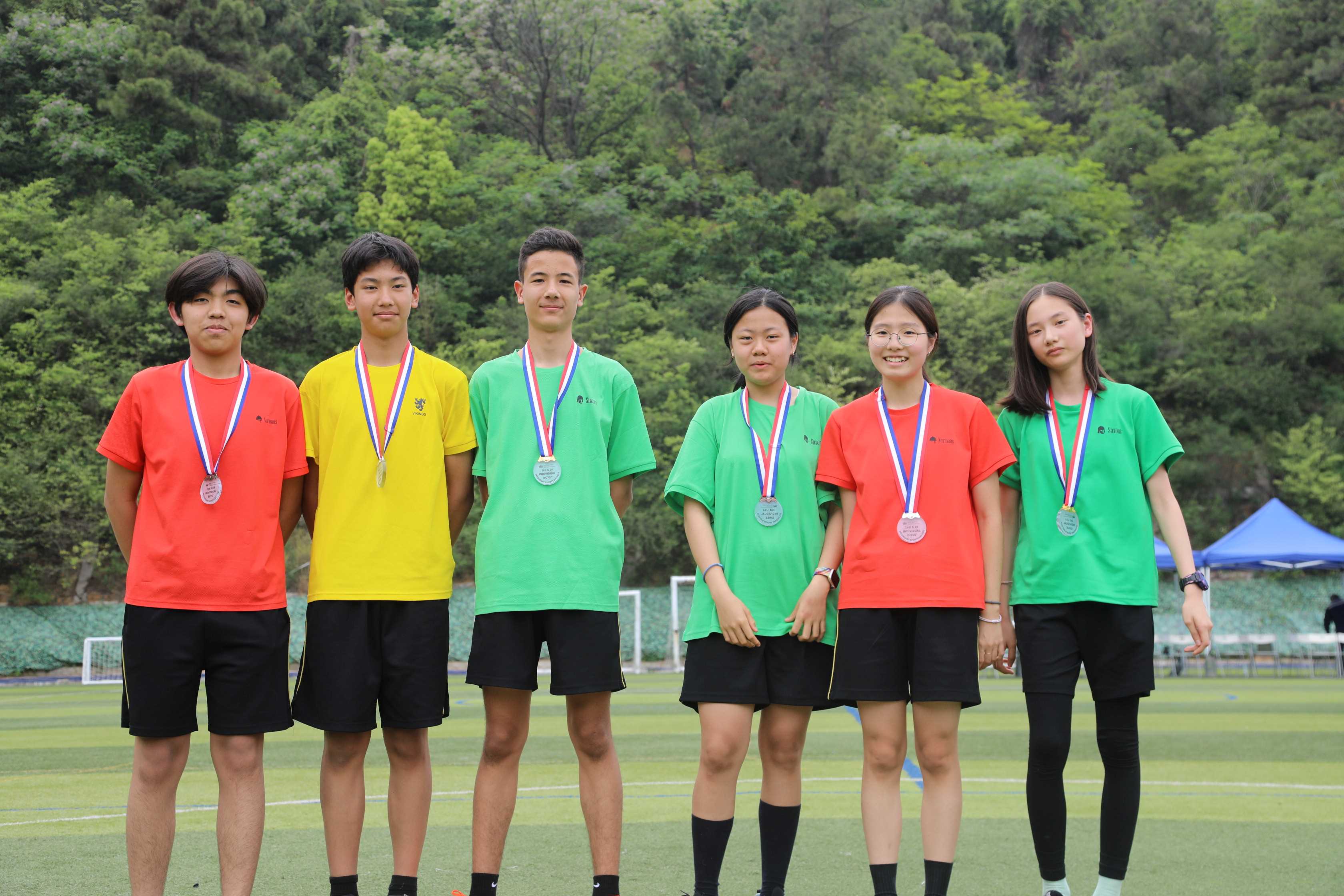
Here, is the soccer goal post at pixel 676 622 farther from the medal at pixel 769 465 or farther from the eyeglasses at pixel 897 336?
the eyeglasses at pixel 897 336

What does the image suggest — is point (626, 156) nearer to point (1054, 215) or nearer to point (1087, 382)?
point (1054, 215)

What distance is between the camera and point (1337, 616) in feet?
69.2

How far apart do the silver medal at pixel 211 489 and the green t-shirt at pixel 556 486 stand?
81 centimetres

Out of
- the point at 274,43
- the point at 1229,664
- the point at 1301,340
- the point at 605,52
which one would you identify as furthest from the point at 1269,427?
the point at 274,43

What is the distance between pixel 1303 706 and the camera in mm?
13734

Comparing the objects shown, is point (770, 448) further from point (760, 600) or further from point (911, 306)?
point (911, 306)

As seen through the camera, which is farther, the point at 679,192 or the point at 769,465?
the point at 679,192

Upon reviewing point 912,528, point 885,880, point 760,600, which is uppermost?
point 912,528

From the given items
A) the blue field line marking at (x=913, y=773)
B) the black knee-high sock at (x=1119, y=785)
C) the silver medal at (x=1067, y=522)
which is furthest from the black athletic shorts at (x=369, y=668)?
the blue field line marking at (x=913, y=773)

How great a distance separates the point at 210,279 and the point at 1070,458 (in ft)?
9.68

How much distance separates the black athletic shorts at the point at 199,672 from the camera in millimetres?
3588

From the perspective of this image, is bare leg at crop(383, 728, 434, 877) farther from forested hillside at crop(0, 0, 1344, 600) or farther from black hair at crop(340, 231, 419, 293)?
forested hillside at crop(0, 0, 1344, 600)

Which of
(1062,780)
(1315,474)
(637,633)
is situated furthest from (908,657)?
(1315,474)

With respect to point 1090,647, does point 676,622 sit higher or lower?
lower
